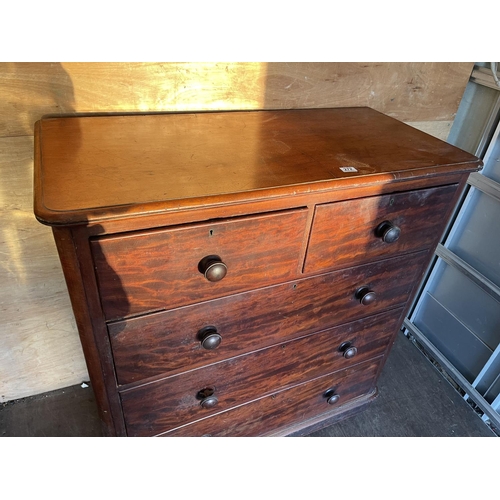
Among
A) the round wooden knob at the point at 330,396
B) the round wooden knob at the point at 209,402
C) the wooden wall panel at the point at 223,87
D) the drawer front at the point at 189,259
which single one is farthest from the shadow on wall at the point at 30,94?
the round wooden knob at the point at 330,396

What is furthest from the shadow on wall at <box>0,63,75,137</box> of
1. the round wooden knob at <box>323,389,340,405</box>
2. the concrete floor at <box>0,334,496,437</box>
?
the round wooden knob at <box>323,389,340,405</box>

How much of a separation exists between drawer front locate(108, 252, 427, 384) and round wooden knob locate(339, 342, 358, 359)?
0.38ft

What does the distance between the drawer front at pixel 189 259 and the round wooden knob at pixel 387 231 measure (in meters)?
0.23

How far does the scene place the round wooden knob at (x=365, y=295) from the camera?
1149 mm

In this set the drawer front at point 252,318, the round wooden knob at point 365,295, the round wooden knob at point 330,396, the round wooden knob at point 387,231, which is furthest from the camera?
the round wooden knob at point 330,396

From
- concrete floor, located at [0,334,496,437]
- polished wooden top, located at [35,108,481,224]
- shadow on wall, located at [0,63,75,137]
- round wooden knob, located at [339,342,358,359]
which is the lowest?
concrete floor, located at [0,334,496,437]

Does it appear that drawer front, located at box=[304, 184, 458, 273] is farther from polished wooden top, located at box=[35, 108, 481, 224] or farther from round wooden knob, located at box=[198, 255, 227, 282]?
round wooden knob, located at box=[198, 255, 227, 282]

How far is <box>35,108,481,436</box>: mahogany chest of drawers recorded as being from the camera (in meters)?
0.77

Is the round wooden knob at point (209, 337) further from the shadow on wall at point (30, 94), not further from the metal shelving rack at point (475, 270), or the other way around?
the metal shelving rack at point (475, 270)

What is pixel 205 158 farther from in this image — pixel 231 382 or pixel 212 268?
pixel 231 382

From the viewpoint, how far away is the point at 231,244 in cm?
85

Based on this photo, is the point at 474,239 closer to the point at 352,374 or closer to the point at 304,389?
the point at 352,374
